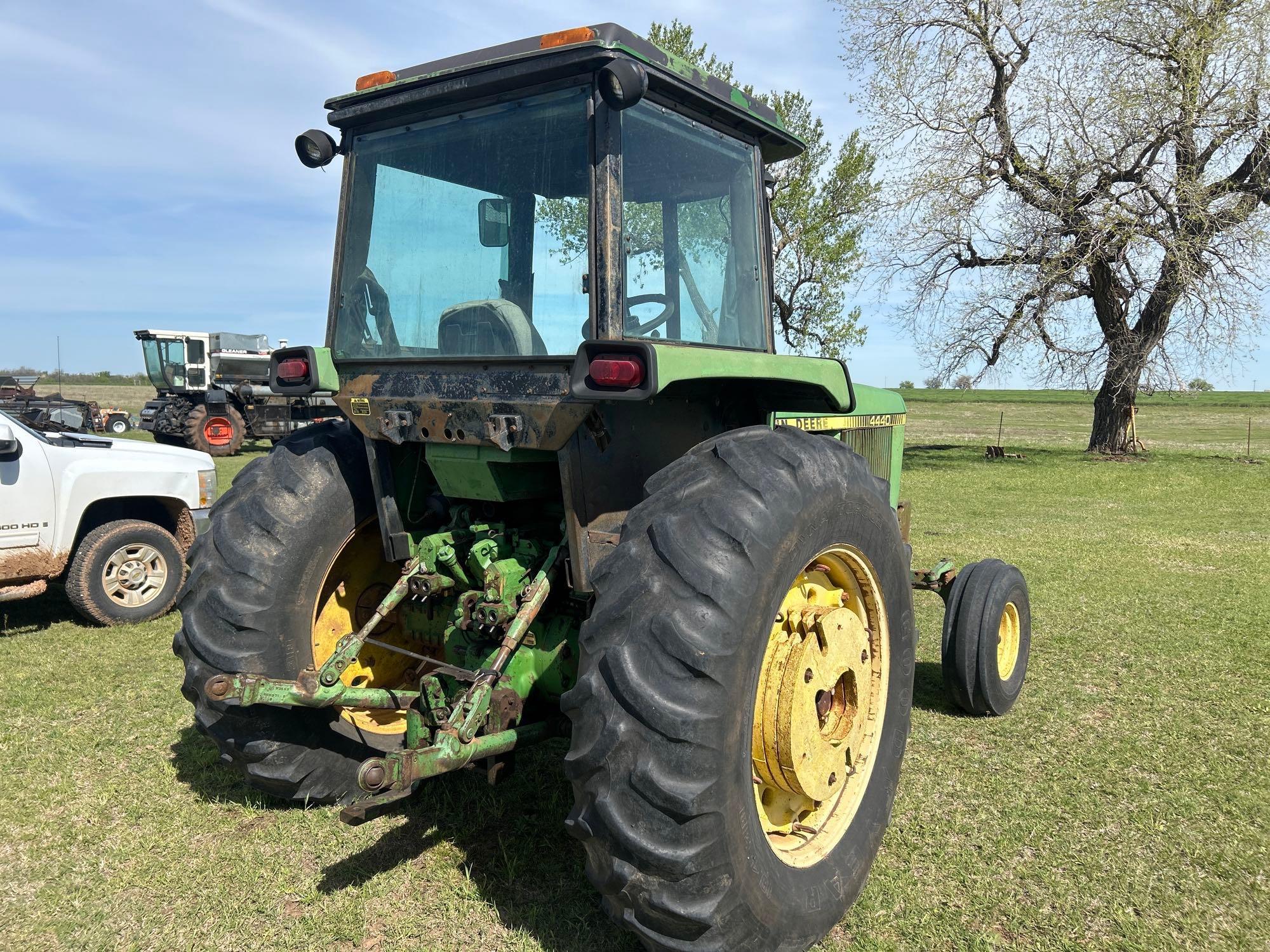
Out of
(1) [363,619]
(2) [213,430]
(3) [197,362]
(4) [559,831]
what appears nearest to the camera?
(4) [559,831]

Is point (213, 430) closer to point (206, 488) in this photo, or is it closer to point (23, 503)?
point (206, 488)

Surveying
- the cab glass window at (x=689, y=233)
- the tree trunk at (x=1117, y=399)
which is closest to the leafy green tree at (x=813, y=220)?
the tree trunk at (x=1117, y=399)

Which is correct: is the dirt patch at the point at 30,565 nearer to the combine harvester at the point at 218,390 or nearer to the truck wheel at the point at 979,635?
the truck wheel at the point at 979,635

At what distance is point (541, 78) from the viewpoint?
2.85m

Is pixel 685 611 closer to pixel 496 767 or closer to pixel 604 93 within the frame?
pixel 496 767

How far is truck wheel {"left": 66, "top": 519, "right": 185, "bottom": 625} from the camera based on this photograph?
6.48 m

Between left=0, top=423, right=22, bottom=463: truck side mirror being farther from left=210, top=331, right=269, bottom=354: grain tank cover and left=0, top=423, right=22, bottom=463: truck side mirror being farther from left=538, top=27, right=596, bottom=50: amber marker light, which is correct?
left=210, top=331, right=269, bottom=354: grain tank cover

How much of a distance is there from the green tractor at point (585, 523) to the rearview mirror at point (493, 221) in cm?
1

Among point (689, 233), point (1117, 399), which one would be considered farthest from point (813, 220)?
point (689, 233)

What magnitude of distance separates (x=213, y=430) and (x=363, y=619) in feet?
69.1

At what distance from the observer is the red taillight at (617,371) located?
2.43m

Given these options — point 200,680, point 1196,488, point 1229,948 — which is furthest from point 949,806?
point 1196,488

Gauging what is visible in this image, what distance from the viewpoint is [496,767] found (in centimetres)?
292

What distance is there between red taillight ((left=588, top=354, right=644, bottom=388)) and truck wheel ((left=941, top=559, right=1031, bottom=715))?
2.87m
